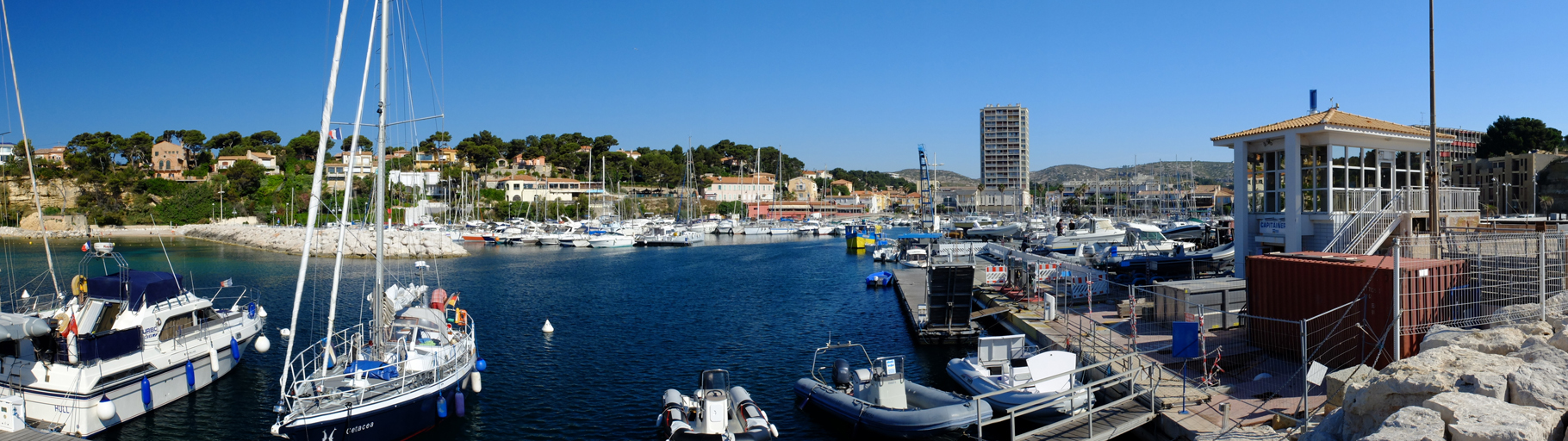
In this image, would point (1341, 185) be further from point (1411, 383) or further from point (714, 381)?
point (714, 381)

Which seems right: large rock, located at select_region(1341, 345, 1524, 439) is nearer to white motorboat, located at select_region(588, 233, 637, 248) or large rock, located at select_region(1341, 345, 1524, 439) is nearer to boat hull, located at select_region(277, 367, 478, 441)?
boat hull, located at select_region(277, 367, 478, 441)

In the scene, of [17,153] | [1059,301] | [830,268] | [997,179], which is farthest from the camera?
[997,179]

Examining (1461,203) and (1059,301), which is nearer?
(1461,203)

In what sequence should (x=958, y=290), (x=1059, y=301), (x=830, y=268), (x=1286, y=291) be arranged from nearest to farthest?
(x=1286, y=291) < (x=958, y=290) < (x=1059, y=301) < (x=830, y=268)

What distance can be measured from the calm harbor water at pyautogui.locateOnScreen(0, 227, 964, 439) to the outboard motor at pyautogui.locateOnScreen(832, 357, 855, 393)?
2.88 ft

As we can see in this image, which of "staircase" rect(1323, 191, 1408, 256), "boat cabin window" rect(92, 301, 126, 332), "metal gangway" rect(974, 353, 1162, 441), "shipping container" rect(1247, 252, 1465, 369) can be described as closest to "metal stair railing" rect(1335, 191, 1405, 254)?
"staircase" rect(1323, 191, 1408, 256)

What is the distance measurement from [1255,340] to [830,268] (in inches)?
1356

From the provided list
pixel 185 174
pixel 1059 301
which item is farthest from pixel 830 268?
pixel 185 174

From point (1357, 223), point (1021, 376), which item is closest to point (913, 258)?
point (1357, 223)

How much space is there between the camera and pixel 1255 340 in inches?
554

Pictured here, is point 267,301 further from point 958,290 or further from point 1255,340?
point 1255,340

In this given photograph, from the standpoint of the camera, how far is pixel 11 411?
1328cm

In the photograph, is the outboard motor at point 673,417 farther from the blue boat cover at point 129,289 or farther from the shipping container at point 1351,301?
the blue boat cover at point 129,289

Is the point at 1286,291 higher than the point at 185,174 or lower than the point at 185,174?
lower
